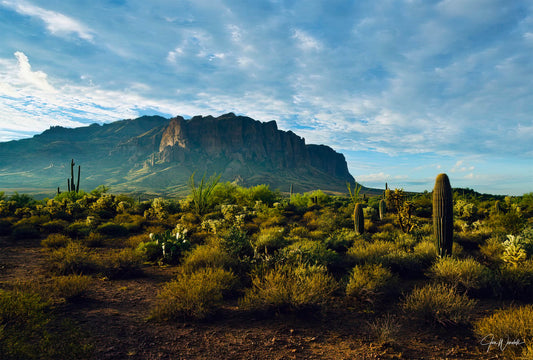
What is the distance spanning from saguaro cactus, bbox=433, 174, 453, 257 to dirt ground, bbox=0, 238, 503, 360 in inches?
137

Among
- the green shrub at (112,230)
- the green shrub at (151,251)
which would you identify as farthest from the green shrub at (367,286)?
the green shrub at (112,230)

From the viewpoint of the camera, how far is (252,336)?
4.23 metres

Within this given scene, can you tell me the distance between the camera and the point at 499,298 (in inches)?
227

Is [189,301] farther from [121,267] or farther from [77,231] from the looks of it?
[77,231]

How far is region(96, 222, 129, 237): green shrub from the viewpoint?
42.8 ft

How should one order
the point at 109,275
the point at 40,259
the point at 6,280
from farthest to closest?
the point at 40,259
the point at 109,275
the point at 6,280

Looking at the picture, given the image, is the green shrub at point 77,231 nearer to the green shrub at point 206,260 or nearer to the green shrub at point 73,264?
the green shrub at point 73,264

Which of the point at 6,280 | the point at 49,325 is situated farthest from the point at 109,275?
the point at 49,325

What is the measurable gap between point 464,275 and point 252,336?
16.7ft

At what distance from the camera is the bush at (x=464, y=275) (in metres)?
5.93

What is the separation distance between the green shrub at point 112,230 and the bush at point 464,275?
43.1ft

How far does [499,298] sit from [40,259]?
1248cm

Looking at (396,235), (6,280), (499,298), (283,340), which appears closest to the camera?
(283,340)

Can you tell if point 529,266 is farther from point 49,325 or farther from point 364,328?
point 49,325
